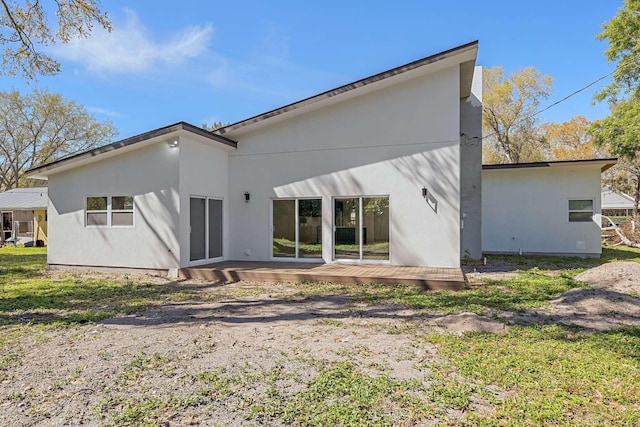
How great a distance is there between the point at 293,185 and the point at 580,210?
36.3 ft

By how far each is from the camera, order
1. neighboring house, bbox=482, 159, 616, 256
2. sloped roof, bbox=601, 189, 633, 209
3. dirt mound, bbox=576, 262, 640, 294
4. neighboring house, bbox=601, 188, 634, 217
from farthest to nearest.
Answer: neighboring house, bbox=601, 188, 634, 217
sloped roof, bbox=601, 189, 633, 209
neighboring house, bbox=482, 159, 616, 256
dirt mound, bbox=576, 262, 640, 294

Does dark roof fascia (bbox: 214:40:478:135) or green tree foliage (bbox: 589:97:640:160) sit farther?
green tree foliage (bbox: 589:97:640:160)

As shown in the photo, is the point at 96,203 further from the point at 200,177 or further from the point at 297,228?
the point at 297,228

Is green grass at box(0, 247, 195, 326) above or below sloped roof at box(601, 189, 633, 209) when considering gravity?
below

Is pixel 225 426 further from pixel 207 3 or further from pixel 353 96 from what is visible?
pixel 207 3

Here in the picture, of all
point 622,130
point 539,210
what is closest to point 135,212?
point 539,210

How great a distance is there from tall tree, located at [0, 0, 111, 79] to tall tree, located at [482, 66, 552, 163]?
86.2 feet

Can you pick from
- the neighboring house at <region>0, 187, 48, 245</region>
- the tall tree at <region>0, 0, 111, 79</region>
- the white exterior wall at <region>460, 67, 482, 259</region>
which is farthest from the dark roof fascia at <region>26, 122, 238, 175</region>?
the neighboring house at <region>0, 187, 48, 245</region>

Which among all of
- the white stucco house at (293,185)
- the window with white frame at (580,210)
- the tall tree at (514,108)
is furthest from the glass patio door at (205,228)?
the tall tree at (514,108)

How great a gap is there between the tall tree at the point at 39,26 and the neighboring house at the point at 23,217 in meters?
12.5

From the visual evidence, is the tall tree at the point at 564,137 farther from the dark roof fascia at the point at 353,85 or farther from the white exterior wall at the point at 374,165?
the dark roof fascia at the point at 353,85

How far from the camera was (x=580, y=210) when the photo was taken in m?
13.9

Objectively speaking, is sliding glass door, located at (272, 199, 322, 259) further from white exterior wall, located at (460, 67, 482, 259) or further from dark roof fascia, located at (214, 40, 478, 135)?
white exterior wall, located at (460, 67, 482, 259)

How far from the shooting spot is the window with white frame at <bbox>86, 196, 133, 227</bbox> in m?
10.2
